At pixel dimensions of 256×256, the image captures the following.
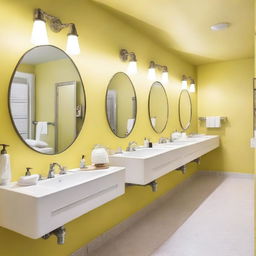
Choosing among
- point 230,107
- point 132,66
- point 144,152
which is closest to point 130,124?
point 144,152

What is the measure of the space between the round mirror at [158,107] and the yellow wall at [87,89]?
0.13 m

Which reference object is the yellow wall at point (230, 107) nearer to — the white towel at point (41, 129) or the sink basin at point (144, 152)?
the sink basin at point (144, 152)

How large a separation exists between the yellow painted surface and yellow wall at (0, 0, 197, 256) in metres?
0.15

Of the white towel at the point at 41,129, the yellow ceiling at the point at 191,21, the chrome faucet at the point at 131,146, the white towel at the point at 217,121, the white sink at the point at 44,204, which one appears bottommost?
the white sink at the point at 44,204

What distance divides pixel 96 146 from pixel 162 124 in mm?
1715

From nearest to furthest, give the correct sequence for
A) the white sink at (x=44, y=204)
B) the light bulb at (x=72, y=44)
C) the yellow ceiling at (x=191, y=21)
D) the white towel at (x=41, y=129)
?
the white sink at (x=44, y=204)
the white towel at (x=41, y=129)
the light bulb at (x=72, y=44)
the yellow ceiling at (x=191, y=21)

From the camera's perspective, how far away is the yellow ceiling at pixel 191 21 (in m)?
2.53

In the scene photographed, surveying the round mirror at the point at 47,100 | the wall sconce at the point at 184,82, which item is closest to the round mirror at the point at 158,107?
the wall sconce at the point at 184,82

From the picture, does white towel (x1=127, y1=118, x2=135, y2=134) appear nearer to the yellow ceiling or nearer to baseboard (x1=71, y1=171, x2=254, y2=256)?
baseboard (x1=71, y1=171, x2=254, y2=256)

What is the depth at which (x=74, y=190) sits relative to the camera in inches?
62.1

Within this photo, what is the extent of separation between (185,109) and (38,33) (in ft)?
11.8

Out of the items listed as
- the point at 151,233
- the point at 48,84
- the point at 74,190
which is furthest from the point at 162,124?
the point at 74,190

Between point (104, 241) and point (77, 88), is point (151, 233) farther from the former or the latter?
point (77, 88)

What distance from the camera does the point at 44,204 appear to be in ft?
4.52
